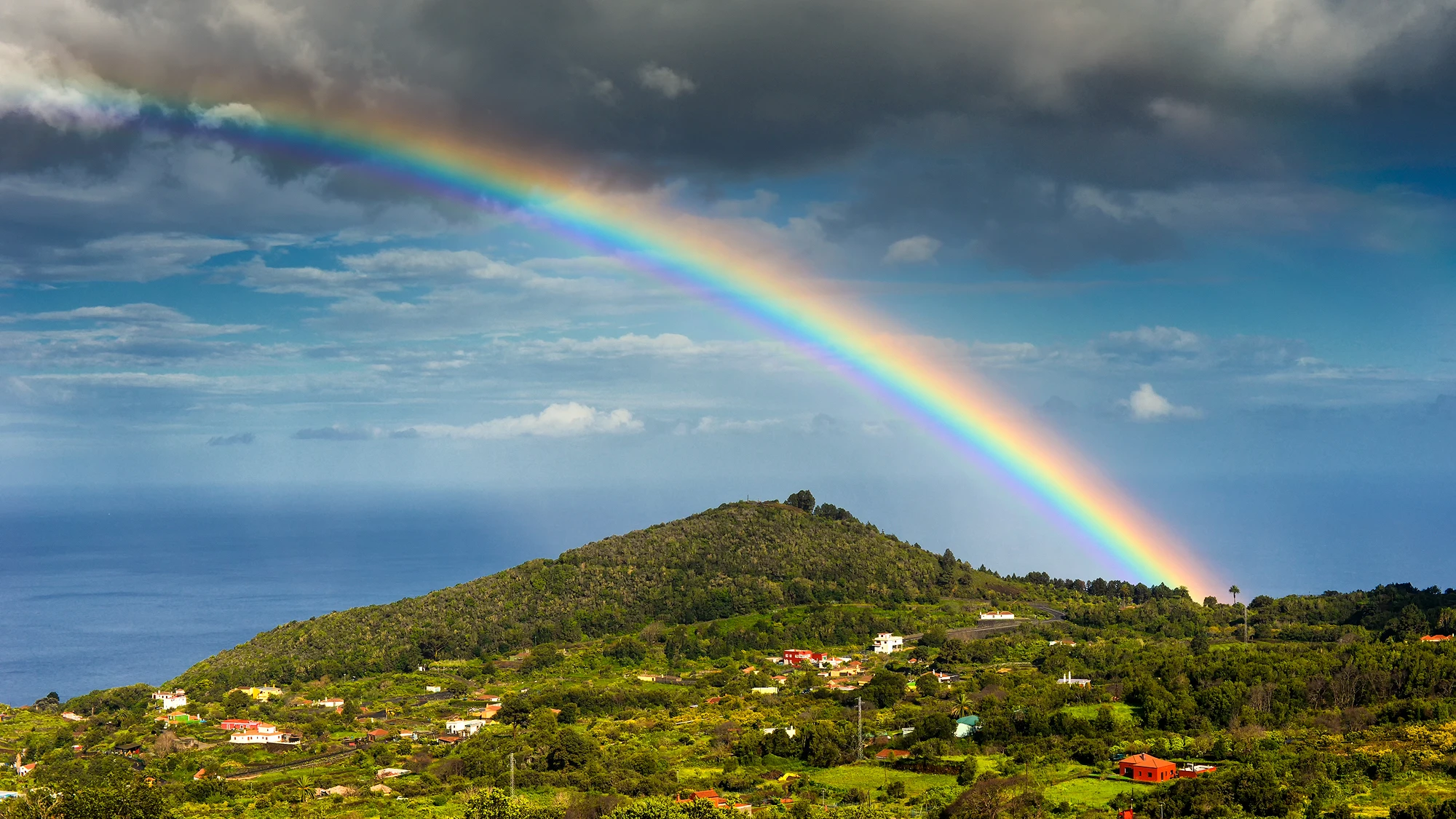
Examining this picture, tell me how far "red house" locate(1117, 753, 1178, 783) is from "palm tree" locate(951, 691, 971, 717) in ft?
37.3

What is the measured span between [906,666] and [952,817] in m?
37.0

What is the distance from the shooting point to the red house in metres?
36.3

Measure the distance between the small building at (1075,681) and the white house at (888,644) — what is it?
1824cm

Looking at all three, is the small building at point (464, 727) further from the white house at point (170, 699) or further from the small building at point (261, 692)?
the white house at point (170, 699)

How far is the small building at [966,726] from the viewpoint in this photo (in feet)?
148

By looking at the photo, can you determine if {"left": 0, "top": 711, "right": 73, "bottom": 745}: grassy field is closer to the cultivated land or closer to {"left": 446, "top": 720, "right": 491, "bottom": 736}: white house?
the cultivated land

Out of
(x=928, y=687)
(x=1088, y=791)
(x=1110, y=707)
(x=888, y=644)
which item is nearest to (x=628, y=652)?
(x=888, y=644)

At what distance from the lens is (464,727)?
177 ft

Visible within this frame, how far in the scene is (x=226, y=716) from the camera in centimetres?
5881

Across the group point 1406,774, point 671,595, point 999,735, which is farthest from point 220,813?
point 671,595

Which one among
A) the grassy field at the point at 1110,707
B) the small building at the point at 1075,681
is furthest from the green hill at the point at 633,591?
the grassy field at the point at 1110,707

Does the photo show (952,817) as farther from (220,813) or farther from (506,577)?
(506,577)

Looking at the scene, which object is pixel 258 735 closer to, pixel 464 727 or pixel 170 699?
pixel 464 727

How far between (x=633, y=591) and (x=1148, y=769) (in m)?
57.8
